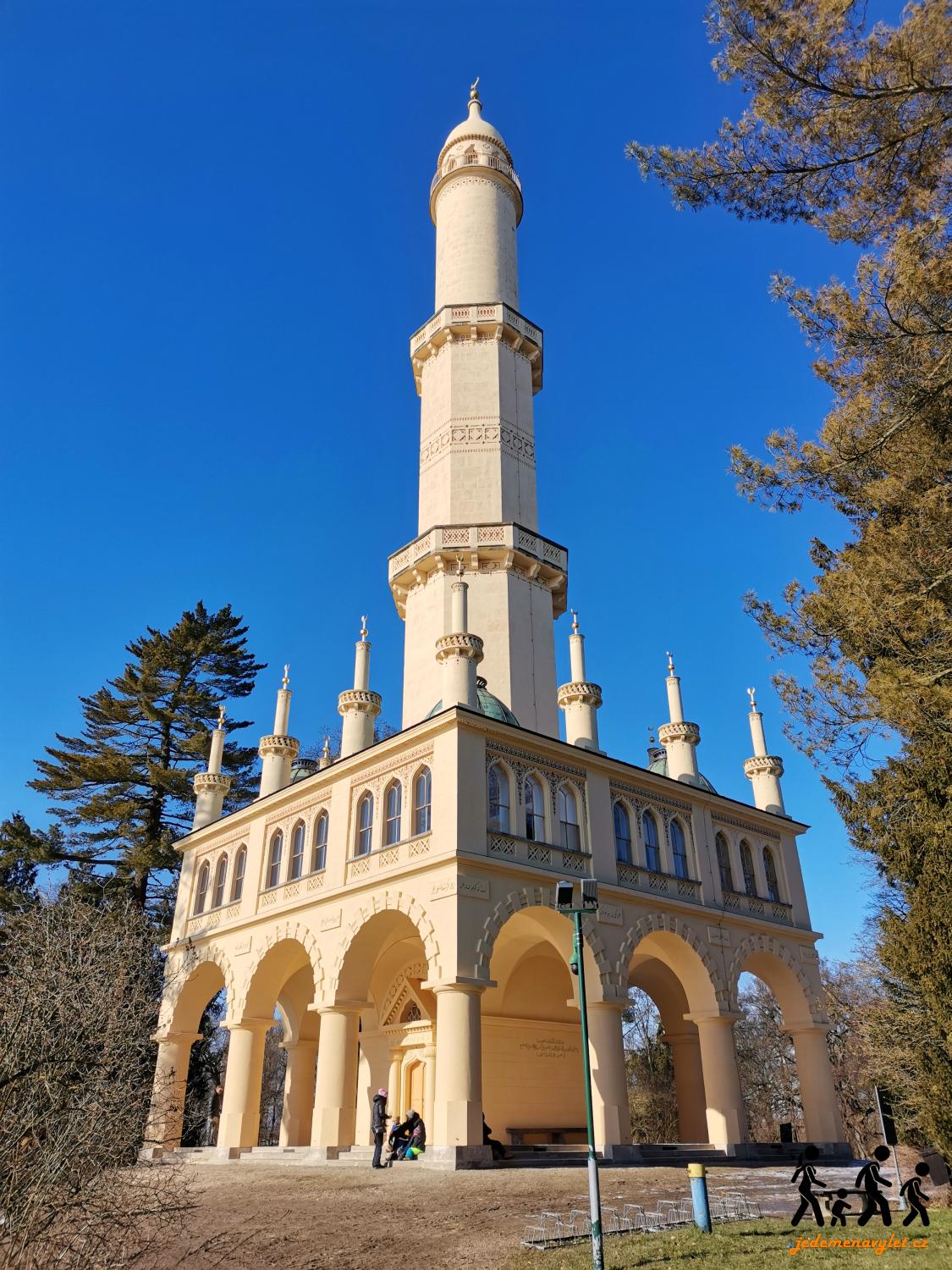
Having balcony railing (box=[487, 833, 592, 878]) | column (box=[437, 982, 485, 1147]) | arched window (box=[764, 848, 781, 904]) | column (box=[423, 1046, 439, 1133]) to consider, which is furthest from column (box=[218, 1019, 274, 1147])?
arched window (box=[764, 848, 781, 904])

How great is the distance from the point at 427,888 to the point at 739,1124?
929cm

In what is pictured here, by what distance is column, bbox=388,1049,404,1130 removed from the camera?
22609mm

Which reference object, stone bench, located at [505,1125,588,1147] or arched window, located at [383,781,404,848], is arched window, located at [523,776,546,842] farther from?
stone bench, located at [505,1125,588,1147]

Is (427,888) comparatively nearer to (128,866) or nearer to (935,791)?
(935,791)

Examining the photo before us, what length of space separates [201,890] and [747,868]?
15.0 metres

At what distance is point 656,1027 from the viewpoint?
147ft

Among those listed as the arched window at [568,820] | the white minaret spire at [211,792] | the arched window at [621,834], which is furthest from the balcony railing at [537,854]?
the white minaret spire at [211,792]

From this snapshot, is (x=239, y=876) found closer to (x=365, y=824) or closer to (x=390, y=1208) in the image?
(x=365, y=824)

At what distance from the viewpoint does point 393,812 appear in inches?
814

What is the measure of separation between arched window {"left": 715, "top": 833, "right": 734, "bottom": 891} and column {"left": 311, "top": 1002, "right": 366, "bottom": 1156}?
990 cm

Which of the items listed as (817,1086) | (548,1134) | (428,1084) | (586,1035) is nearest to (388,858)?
(428,1084)

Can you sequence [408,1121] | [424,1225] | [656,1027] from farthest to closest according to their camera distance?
[656,1027], [408,1121], [424,1225]

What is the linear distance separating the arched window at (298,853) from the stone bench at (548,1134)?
7519 millimetres

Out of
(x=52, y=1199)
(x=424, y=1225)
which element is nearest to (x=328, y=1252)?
(x=424, y=1225)
